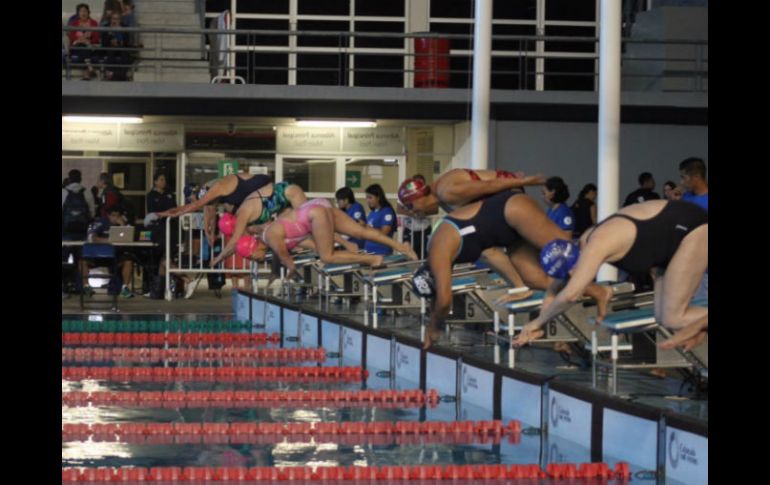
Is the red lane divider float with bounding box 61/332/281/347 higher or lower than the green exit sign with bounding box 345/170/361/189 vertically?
lower

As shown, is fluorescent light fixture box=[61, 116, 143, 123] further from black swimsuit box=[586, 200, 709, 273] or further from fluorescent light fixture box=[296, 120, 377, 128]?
black swimsuit box=[586, 200, 709, 273]

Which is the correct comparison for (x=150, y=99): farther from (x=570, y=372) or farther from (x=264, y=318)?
(x=570, y=372)

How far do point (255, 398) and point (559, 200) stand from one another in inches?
117

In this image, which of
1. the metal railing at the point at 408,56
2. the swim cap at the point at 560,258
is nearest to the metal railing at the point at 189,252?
the metal railing at the point at 408,56

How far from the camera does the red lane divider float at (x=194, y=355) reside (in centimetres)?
1239

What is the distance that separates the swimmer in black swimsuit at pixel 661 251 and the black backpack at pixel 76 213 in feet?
41.1

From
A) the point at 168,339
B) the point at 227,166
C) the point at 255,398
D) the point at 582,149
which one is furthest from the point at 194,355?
the point at 227,166

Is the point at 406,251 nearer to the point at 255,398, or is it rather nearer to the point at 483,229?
the point at 255,398

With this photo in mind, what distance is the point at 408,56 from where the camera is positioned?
21984 mm

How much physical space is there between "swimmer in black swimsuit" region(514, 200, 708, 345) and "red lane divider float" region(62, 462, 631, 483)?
823 mm

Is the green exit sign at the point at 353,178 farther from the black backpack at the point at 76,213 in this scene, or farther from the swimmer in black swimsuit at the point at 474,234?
the swimmer in black swimsuit at the point at 474,234

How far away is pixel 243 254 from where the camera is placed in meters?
15.4

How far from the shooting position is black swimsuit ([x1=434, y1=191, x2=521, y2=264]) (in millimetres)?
8047

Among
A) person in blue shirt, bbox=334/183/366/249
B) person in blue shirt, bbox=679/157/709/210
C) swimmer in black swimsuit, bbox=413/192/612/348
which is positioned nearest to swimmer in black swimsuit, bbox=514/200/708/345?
swimmer in black swimsuit, bbox=413/192/612/348
